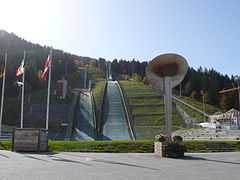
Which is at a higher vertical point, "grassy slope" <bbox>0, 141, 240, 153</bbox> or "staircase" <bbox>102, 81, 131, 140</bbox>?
"staircase" <bbox>102, 81, 131, 140</bbox>

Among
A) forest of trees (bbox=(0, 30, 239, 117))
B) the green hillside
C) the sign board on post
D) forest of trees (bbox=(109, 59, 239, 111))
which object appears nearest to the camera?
the sign board on post

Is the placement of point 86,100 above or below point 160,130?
above

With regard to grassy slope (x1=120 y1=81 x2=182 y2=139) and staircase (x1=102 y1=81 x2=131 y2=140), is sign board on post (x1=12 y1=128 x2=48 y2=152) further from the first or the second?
grassy slope (x1=120 y1=81 x2=182 y2=139)

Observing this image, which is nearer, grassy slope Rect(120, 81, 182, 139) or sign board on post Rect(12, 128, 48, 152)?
sign board on post Rect(12, 128, 48, 152)

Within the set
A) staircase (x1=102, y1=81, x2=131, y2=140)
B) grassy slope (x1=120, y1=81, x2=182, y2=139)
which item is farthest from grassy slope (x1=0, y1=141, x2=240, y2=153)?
staircase (x1=102, y1=81, x2=131, y2=140)

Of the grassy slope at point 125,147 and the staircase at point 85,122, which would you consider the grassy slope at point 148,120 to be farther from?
Answer: the grassy slope at point 125,147

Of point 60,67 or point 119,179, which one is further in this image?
point 60,67

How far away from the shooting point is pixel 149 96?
7900 cm

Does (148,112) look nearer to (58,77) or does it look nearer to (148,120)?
(148,120)

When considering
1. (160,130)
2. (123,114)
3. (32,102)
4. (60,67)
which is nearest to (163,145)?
(160,130)

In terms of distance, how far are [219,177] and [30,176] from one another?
6.20 m

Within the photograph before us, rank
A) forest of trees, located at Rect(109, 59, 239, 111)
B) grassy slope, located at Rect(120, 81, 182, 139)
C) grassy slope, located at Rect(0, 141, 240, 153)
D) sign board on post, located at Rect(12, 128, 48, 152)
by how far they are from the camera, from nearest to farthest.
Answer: sign board on post, located at Rect(12, 128, 48, 152) → grassy slope, located at Rect(0, 141, 240, 153) → grassy slope, located at Rect(120, 81, 182, 139) → forest of trees, located at Rect(109, 59, 239, 111)

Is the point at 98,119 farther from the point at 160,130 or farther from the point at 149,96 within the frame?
the point at 149,96

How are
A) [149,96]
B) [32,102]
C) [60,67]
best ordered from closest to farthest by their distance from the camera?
[32,102] < [149,96] < [60,67]
